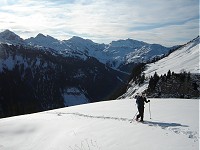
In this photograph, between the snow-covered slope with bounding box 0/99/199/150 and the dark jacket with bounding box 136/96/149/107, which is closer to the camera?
the snow-covered slope with bounding box 0/99/199/150

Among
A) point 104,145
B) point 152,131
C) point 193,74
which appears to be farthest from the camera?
point 193,74

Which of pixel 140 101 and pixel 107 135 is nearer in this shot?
pixel 107 135

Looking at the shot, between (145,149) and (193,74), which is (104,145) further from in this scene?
(193,74)

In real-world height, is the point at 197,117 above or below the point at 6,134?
above

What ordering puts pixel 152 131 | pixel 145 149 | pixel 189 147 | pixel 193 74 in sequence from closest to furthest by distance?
pixel 189 147, pixel 145 149, pixel 152 131, pixel 193 74

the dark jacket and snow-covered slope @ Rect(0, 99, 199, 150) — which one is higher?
the dark jacket

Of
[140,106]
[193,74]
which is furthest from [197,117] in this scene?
[193,74]

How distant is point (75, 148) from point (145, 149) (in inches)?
196

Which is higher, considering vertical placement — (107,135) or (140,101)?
(140,101)

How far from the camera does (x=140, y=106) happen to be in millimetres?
23500

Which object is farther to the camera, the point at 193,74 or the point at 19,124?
the point at 193,74

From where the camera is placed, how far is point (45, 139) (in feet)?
72.7

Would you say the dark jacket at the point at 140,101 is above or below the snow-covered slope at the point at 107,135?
above

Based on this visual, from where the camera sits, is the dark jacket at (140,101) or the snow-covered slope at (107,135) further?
the dark jacket at (140,101)
